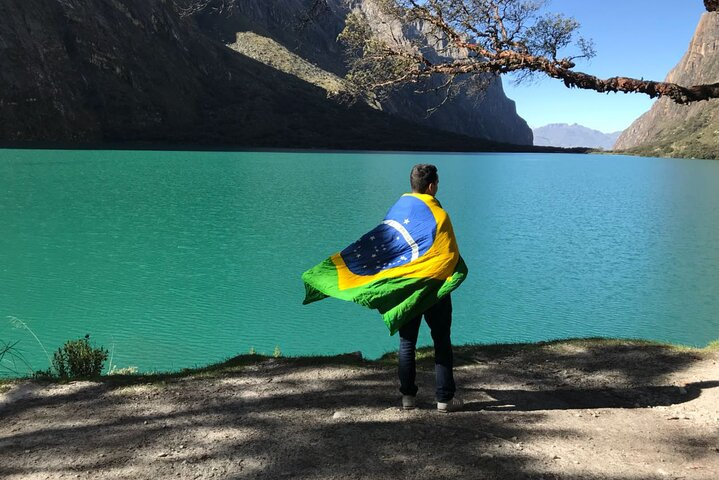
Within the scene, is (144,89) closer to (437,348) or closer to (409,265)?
(409,265)

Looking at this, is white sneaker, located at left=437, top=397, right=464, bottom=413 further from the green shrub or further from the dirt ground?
the green shrub

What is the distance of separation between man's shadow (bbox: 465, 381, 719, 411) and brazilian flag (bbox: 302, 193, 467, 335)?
1462 millimetres

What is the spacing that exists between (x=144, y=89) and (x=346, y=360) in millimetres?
160670

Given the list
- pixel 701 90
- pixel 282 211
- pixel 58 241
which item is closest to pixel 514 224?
pixel 282 211

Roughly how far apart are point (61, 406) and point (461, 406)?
4399 mm

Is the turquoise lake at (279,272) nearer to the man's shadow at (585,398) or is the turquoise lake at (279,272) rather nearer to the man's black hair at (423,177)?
the man's shadow at (585,398)

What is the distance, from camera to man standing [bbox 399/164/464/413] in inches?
222

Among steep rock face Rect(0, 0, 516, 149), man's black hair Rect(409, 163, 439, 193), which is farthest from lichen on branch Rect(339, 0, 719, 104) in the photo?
steep rock face Rect(0, 0, 516, 149)

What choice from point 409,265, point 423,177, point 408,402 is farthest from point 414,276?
point 408,402

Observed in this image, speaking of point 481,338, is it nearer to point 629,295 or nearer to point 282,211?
point 629,295

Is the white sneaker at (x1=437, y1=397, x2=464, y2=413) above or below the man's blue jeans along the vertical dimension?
below

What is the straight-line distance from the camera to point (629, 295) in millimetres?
20438

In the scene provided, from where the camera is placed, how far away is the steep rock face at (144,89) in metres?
117

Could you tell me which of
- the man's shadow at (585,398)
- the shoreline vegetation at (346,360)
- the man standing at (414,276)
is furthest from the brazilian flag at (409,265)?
the shoreline vegetation at (346,360)
